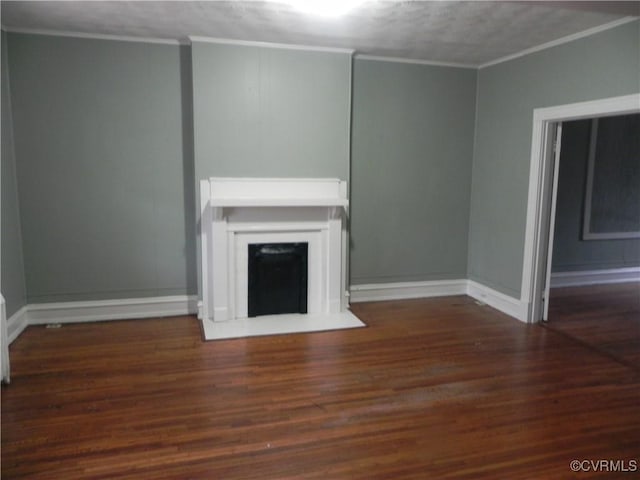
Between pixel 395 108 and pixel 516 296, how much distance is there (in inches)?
86.4

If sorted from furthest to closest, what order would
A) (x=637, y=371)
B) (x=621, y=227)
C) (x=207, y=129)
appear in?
(x=621, y=227)
(x=207, y=129)
(x=637, y=371)

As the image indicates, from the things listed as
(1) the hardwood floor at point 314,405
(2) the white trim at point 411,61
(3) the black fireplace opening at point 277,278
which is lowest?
(1) the hardwood floor at point 314,405

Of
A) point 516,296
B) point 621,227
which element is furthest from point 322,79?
point 621,227

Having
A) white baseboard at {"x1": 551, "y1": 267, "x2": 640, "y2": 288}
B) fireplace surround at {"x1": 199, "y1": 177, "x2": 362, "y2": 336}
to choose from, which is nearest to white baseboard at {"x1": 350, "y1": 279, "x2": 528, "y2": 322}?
fireplace surround at {"x1": 199, "y1": 177, "x2": 362, "y2": 336}

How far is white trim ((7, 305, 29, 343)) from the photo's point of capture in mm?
3637

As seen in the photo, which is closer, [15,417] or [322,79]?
[15,417]

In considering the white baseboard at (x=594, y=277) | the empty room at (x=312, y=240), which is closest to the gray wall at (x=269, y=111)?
the empty room at (x=312, y=240)

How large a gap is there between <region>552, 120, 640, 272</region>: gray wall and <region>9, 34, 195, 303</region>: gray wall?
417 cm

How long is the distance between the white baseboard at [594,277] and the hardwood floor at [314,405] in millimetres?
1824

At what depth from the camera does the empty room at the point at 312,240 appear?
247cm

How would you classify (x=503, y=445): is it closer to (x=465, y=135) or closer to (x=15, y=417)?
(x=15, y=417)

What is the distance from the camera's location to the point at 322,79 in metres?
4.14

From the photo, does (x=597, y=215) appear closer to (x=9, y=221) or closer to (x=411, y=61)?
(x=411, y=61)

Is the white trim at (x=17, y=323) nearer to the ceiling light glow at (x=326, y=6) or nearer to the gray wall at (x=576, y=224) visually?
the ceiling light glow at (x=326, y=6)
